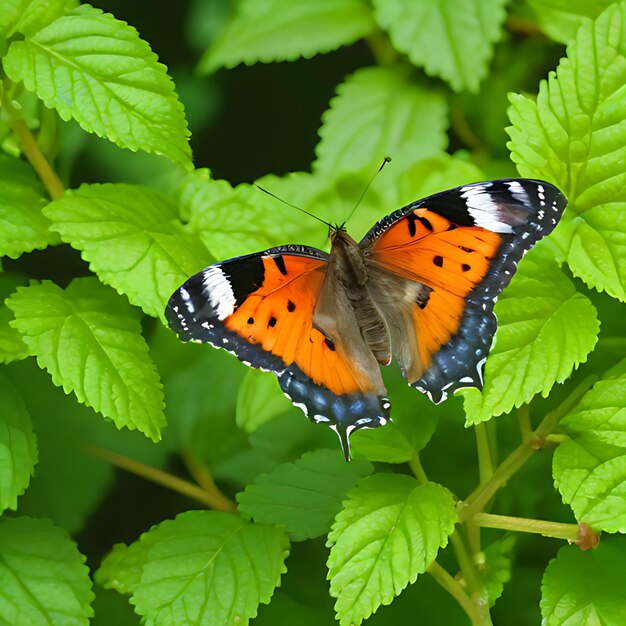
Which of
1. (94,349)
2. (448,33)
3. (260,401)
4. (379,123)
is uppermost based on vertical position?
(448,33)

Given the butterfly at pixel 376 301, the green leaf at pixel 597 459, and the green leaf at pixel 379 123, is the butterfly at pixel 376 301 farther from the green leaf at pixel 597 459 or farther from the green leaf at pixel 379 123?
the green leaf at pixel 379 123

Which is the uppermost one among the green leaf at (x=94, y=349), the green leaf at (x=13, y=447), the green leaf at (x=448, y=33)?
the green leaf at (x=448, y=33)

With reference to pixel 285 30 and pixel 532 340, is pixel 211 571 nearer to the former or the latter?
pixel 532 340

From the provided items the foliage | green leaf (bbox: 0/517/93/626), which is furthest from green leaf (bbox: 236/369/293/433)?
green leaf (bbox: 0/517/93/626)

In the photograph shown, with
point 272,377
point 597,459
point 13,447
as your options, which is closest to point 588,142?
point 597,459

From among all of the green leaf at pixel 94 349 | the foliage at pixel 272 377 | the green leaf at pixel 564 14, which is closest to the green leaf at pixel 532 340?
the foliage at pixel 272 377

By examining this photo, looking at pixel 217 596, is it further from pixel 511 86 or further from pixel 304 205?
pixel 511 86

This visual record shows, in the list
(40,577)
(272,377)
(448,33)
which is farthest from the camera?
(448,33)
